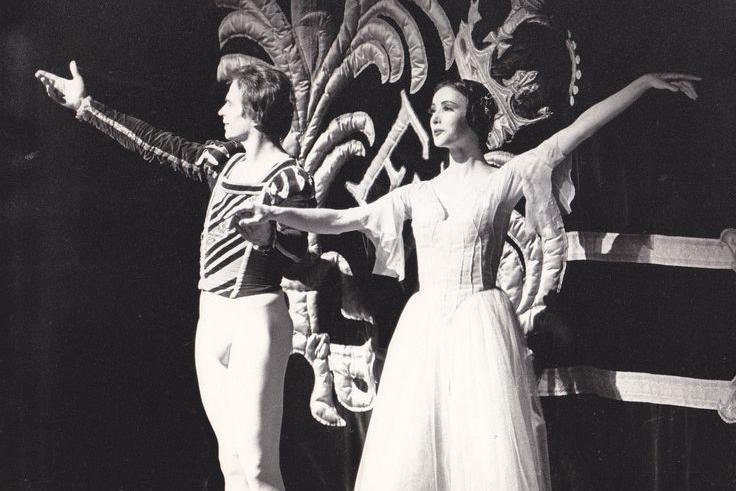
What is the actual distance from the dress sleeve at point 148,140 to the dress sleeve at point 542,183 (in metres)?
0.94

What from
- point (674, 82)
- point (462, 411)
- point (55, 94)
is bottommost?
point (462, 411)

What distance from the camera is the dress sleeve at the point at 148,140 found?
319 centimetres

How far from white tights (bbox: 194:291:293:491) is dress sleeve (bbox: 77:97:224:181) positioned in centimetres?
43

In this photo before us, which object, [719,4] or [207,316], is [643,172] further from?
[207,316]

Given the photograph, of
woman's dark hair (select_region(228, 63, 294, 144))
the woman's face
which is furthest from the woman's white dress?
woman's dark hair (select_region(228, 63, 294, 144))

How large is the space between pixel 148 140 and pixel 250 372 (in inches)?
31.2

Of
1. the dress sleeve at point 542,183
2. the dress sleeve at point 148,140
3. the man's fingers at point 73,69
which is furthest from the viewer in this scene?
the man's fingers at point 73,69

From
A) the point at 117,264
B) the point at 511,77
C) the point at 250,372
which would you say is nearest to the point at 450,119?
the point at 511,77

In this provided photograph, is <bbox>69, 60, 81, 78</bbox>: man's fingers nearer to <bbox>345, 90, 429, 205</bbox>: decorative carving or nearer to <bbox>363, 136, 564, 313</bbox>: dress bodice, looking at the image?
<bbox>345, 90, 429, 205</bbox>: decorative carving

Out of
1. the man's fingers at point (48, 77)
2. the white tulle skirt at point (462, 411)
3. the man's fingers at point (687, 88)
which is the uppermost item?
the man's fingers at point (48, 77)

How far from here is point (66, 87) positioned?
3.31 metres

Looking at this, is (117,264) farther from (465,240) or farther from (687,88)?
(687,88)

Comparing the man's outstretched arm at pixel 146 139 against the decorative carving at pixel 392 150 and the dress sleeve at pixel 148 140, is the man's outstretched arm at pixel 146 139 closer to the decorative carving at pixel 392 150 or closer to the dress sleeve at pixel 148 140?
the dress sleeve at pixel 148 140

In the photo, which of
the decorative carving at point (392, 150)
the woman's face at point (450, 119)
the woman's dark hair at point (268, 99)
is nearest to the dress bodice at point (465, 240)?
the woman's face at point (450, 119)
